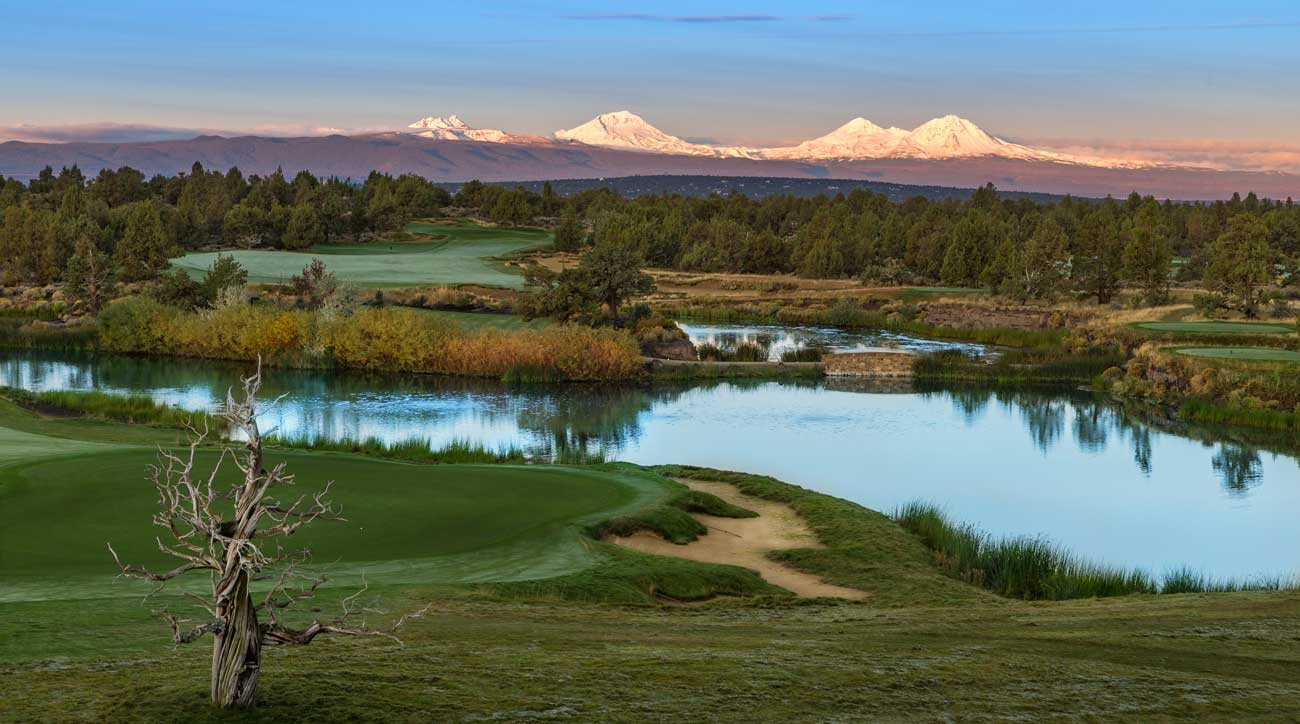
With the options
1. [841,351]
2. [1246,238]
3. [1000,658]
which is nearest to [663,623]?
[1000,658]

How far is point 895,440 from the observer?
107ft

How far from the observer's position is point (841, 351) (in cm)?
5331

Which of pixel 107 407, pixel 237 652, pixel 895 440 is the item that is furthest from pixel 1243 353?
pixel 237 652

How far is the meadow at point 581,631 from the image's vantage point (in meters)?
7.03

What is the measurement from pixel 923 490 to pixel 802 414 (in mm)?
12155

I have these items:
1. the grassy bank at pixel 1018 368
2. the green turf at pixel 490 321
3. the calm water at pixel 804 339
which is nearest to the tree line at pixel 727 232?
the green turf at pixel 490 321

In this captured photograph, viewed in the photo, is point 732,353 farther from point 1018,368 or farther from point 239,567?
point 239,567

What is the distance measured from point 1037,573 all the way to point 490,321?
4222 cm

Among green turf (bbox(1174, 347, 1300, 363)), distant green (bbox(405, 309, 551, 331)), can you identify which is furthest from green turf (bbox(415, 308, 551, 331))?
green turf (bbox(1174, 347, 1300, 363))

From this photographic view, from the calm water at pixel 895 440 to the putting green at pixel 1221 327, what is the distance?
10.8 meters

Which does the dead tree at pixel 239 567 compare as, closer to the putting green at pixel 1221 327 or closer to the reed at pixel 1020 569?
the reed at pixel 1020 569

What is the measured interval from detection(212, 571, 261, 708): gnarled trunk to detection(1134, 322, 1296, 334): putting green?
49674 millimetres

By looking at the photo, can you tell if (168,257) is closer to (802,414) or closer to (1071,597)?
(802,414)

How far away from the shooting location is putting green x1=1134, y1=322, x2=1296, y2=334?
49.5 meters
